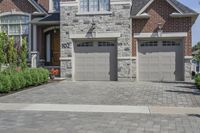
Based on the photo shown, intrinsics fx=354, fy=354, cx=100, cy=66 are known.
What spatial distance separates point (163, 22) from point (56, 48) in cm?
823

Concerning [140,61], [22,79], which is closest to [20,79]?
[22,79]

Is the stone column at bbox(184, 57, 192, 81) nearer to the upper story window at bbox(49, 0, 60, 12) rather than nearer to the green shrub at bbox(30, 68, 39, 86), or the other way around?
the green shrub at bbox(30, 68, 39, 86)

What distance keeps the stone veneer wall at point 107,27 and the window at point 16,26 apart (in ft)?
12.1

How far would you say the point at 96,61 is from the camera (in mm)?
24016

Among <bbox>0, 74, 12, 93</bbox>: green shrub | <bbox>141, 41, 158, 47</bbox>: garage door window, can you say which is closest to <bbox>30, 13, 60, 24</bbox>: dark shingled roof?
<bbox>141, 41, 158, 47</bbox>: garage door window

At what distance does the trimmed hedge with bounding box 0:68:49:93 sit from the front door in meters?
4.57

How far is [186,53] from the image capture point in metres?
23.2

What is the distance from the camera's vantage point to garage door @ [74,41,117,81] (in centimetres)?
2386

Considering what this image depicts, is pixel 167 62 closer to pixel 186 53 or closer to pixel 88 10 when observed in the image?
pixel 186 53

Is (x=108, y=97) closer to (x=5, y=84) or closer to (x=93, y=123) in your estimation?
(x=5, y=84)

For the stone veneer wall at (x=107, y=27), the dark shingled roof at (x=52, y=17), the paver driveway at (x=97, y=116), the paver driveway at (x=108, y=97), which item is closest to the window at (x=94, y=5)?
the stone veneer wall at (x=107, y=27)

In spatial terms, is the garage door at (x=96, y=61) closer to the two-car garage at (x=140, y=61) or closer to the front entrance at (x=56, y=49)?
the two-car garage at (x=140, y=61)

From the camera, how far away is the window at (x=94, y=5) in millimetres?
23641

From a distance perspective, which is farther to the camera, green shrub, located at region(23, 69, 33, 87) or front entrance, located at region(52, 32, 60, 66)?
front entrance, located at region(52, 32, 60, 66)
